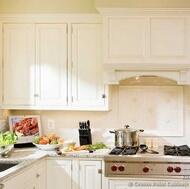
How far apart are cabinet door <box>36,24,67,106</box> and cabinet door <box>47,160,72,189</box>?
0.69 meters

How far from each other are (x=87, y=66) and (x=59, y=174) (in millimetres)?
1146

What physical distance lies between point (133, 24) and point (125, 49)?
0.86 feet

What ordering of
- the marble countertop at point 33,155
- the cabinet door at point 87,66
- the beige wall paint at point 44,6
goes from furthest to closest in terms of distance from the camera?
the beige wall paint at point 44,6 → the cabinet door at point 87,66 → the marble countertop at point 33,155

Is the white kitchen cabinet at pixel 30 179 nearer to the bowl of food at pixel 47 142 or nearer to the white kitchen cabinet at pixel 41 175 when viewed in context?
the white kitchen cabinet at pixel 41 175

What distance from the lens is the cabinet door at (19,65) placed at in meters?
4.11

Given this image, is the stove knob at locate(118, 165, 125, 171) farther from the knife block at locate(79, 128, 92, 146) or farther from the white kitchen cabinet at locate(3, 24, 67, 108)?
the white kitchen cabinet at locate(3, 24, 67, 108)

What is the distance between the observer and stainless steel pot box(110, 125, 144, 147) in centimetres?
391

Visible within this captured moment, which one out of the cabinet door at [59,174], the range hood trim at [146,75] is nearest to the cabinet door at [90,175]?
the cabinet door at [59,174]

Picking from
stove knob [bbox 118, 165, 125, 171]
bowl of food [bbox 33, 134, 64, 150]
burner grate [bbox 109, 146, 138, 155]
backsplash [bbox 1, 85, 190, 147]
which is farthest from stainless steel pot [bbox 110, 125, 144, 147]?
bowl of food [bbox 33, 134, 64, 150]

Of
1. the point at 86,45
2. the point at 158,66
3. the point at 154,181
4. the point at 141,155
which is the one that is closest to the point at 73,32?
the point at 86,45

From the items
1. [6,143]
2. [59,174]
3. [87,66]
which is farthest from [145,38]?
[6,143]

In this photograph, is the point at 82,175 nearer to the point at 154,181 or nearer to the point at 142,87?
the point at 154,181

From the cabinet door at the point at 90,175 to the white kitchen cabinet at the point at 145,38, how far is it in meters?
0.98

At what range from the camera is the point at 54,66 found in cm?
409
